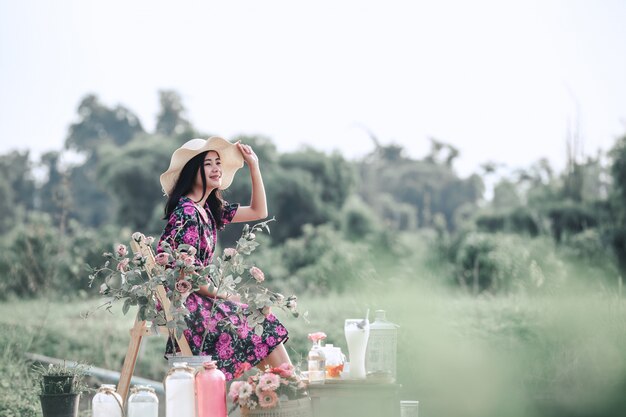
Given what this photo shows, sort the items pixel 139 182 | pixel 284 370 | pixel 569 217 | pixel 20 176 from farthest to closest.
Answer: pixel 20 176 < pixel 139 182 < pixel 569 217 < pixel 284 370

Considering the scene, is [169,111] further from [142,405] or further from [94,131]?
[142,405]

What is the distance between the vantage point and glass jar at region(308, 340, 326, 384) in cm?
430

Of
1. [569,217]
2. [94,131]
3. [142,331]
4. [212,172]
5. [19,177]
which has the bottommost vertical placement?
[142,331]

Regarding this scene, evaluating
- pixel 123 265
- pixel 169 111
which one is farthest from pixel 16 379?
pixel 169 111

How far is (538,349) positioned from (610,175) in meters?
7.65

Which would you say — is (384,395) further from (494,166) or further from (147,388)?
(494,166)

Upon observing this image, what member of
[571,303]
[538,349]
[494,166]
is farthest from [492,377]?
[494,166]

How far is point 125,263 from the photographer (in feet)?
14.2

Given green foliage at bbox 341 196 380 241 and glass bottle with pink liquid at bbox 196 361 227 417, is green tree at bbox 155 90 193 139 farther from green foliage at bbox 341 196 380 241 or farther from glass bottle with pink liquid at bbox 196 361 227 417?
glass bottle with pink liquid at bbox 196 361 227 417

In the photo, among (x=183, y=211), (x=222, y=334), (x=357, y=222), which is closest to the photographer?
(x=222, y=334)

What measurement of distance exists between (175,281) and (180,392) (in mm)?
515

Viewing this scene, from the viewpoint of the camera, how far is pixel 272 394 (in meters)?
4.03

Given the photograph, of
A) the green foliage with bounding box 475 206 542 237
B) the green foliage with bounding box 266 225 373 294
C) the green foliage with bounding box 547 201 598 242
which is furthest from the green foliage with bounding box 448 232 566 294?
the green foliage with bounding box 475 206 542 237

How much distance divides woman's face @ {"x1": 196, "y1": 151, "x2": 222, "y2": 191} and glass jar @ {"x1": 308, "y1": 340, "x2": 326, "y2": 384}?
1066 mm
